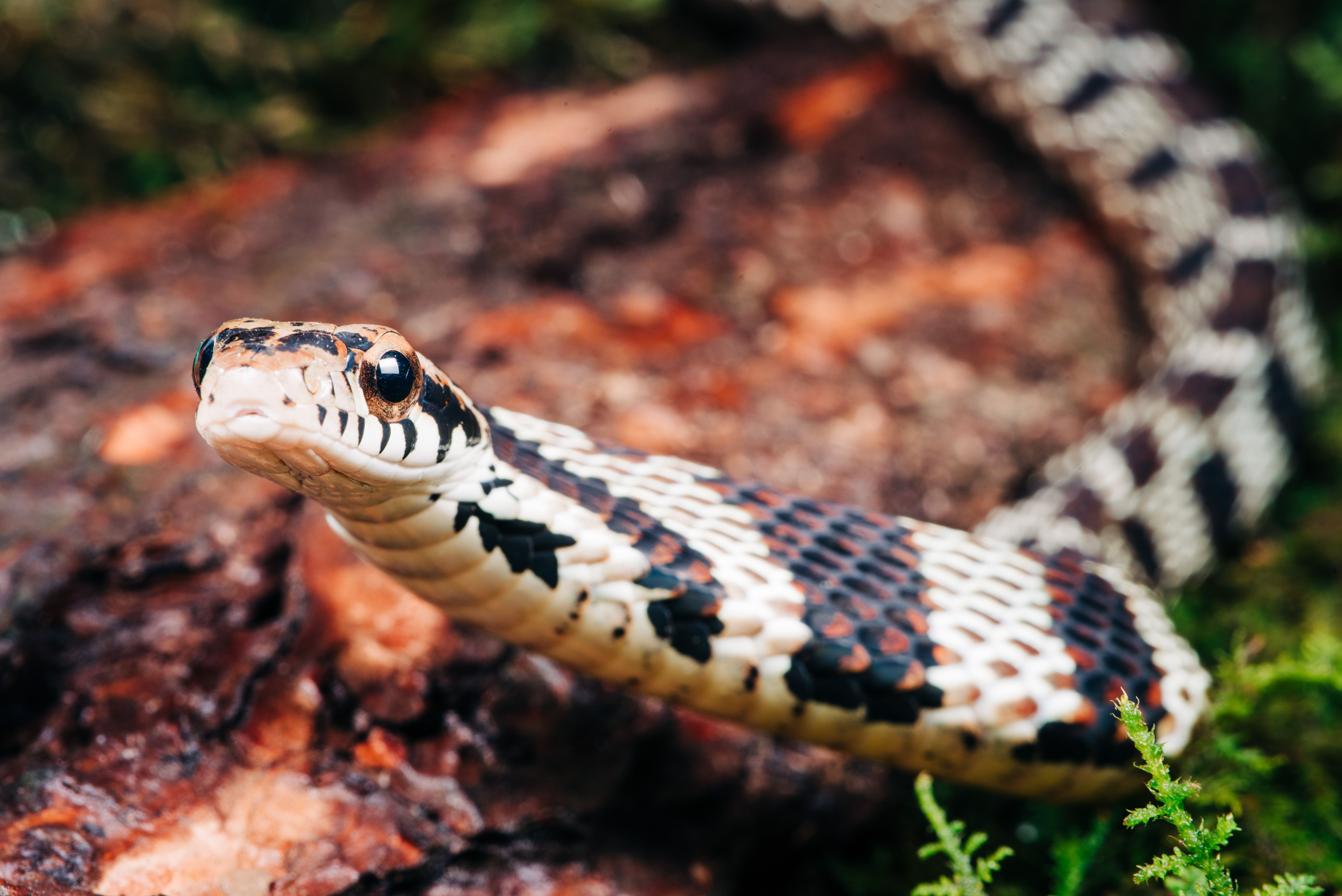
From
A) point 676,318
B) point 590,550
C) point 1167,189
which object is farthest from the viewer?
point 1167,189

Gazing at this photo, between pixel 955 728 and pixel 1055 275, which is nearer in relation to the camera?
pixel 955 728

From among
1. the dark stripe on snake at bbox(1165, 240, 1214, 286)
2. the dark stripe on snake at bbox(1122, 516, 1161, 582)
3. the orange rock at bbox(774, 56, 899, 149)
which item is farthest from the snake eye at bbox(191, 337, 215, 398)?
the dark stripe on snake at bbox(1165, 240, 1214, 286)

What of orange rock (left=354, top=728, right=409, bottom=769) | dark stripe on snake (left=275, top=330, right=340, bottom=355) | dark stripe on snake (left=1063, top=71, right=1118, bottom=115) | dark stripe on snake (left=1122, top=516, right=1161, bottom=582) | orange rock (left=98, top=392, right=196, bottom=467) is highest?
dark stripe on snake (left=1063, top=71, right=1118, bottom=115)

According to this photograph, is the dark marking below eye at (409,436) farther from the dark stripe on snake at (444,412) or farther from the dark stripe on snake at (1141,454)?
the dark stripe on snake at (1141,454)

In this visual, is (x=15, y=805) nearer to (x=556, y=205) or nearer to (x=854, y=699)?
(x=854, y=699)

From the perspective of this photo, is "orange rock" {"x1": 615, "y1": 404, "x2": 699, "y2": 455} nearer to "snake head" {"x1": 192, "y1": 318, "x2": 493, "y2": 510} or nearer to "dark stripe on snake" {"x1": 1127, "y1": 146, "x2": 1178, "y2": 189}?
"snake head" {"x1": 192, "y1": 318, "x2": 493, "y2": 510}

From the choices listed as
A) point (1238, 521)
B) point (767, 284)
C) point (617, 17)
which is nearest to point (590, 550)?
point (767, 284)

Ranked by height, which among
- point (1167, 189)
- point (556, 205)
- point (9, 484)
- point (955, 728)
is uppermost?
point (1167, 189)
